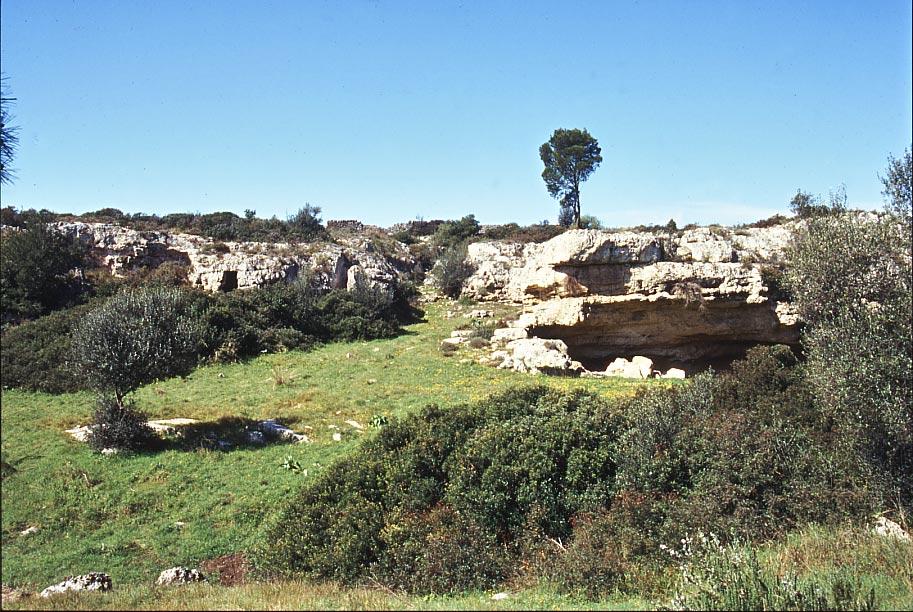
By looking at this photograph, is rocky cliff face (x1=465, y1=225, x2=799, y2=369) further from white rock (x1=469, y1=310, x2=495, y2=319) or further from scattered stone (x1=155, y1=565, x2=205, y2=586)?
scattered stone (x1=155, y1=565, x2=205, y2=586)

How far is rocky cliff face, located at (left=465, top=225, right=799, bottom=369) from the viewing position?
2462 centimetres

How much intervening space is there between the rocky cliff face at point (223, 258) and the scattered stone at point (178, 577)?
1003 inches

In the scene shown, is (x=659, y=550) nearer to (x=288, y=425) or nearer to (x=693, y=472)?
(x=693, y=472)

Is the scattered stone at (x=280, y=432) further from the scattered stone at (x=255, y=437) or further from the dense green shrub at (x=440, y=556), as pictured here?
the dense green shrub at (x=440, y=556)

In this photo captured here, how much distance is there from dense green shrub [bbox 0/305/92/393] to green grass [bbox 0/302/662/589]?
0.54 m

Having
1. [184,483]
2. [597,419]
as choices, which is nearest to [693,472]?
[597,419]

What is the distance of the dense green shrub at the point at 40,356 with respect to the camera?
19031mm

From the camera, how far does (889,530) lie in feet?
29.5

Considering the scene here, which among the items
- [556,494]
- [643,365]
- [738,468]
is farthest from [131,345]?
[643,365]

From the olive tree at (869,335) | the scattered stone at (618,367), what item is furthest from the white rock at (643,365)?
the olive tree at (869,335)

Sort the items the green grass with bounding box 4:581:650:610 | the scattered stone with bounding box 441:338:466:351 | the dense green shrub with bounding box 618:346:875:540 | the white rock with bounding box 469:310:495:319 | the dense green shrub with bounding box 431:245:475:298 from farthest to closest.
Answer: the dense green shrub with bounding box 431:245:475:298 → the white rock with bounding box 469:310:495:319 → the scattered stone with bounding box 441:338:466:351 → the dense green shrub with bounding box 618:346:875:540 → the green grass with bounding box 4:581:650:610

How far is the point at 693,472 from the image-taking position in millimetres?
10594

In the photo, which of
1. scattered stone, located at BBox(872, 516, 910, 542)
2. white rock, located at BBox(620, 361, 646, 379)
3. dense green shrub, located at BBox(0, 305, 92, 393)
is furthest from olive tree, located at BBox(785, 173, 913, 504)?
dense green shrub, located at BBox(0, 305, 92, 393)

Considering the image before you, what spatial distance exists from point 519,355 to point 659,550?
596 inches
